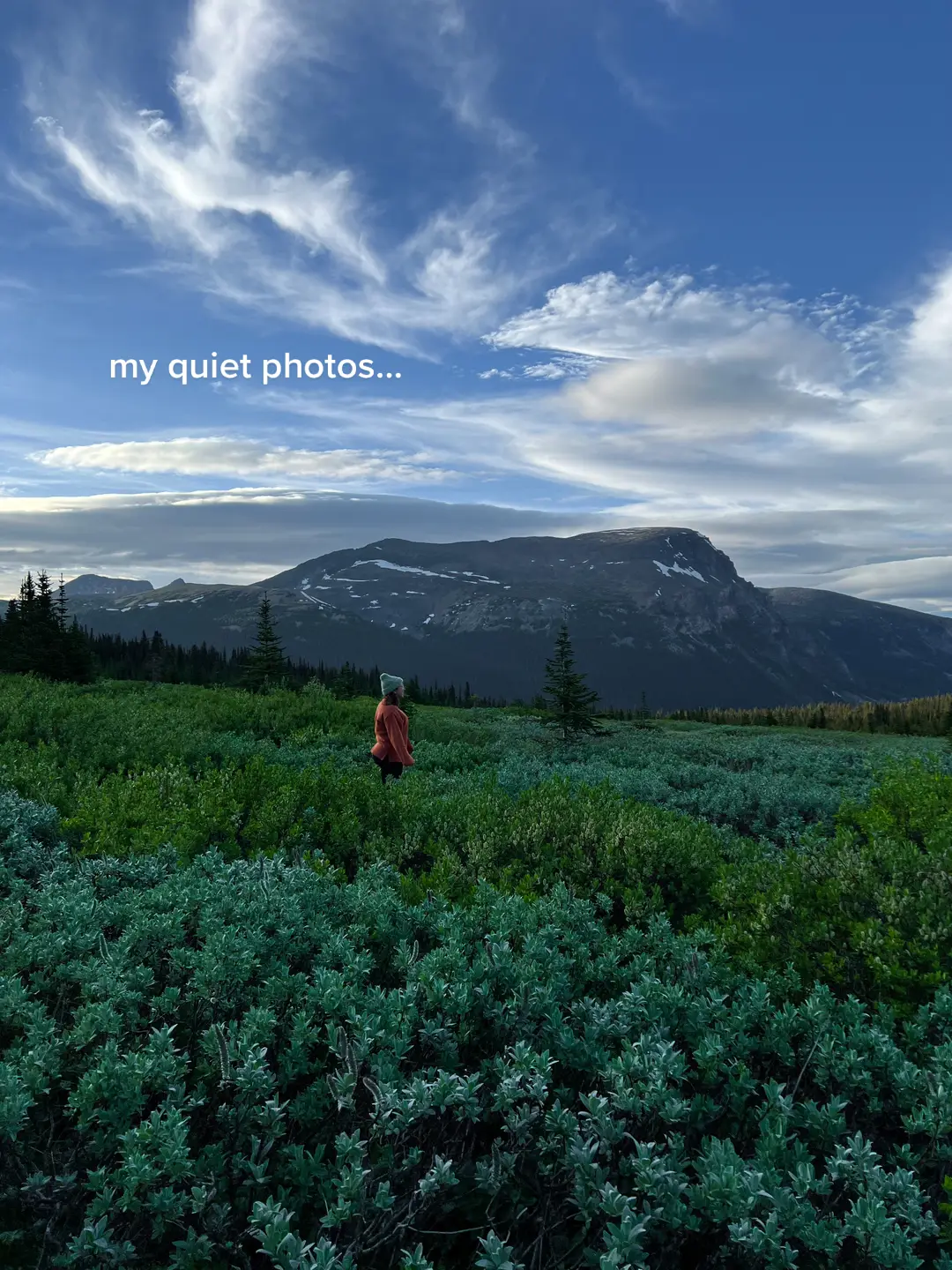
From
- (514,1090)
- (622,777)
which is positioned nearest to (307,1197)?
(514,1090)

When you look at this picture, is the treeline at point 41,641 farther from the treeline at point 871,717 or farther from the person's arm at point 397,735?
the treeline at point 871,717

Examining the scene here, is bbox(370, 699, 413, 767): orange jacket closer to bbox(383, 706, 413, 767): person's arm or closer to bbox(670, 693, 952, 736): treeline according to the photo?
bbox(383, 706, 413, 767): person's arm

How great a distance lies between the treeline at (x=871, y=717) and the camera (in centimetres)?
4881

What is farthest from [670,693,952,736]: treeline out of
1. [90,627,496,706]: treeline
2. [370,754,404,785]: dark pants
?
[90,627,496,706]: treeline

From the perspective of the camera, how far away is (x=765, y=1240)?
2.57 metres

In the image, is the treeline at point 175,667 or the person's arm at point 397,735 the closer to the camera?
the person's arm at point 397,735

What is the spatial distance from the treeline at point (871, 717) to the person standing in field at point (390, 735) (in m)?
39.2

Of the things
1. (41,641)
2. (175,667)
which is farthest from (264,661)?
(175,667)

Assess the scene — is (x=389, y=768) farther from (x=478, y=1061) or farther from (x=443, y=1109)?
(x=443, y=1109)

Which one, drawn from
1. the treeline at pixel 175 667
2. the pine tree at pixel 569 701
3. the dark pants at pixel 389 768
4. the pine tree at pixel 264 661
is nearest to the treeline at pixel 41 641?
the pine tree at pixel 264 661

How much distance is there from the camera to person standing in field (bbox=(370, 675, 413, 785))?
1254cm

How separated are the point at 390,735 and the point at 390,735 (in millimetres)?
24

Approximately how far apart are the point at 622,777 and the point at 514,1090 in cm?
1080

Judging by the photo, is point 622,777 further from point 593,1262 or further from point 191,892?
point 593,1262
